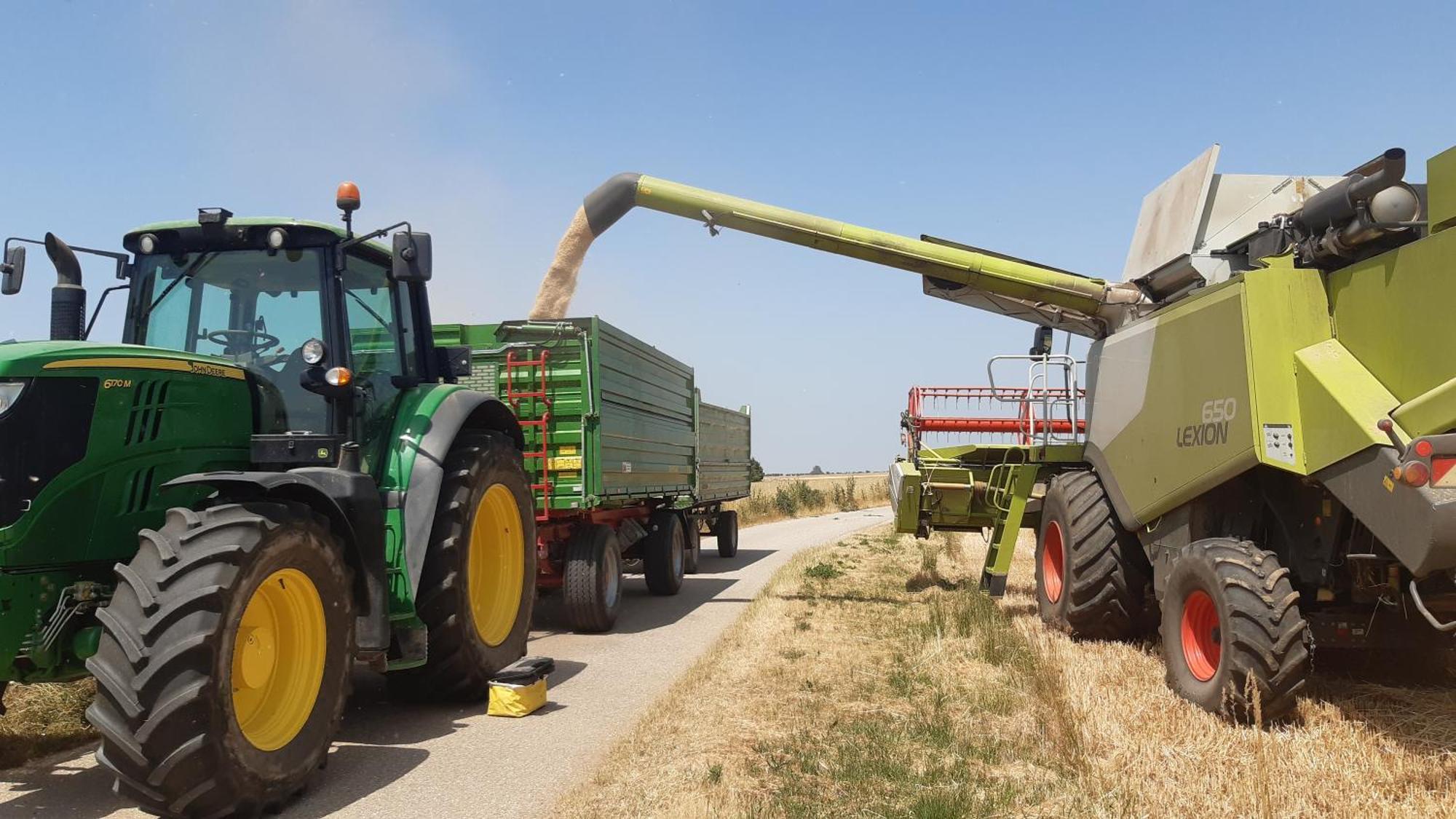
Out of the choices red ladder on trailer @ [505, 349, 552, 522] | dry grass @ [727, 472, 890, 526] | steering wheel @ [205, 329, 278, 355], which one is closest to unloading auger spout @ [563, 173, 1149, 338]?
red ladder on trailer @ [505, 349, 552, 522]

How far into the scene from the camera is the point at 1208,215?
6875mm

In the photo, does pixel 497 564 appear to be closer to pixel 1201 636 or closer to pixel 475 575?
pixel 475 575

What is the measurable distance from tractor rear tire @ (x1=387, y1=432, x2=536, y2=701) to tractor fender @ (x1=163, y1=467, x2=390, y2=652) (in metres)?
0.61

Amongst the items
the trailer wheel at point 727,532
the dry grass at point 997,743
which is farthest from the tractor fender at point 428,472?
the trailer wheel at point 727,532

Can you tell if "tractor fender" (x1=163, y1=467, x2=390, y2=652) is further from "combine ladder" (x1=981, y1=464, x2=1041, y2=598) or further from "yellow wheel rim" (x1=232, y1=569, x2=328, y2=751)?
"combine ladder" (x1=981, y1=464, x2=1041, y2=598)

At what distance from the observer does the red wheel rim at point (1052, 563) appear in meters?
8.12

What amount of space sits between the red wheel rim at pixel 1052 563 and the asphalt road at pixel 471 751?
274cm

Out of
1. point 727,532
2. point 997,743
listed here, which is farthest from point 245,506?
point 727,532

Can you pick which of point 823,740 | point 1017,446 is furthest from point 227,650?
point 1017,446

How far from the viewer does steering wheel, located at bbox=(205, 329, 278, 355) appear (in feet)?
17.4

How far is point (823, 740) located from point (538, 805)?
142 centimetres

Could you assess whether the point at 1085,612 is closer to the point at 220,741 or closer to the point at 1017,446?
the point at 1017,446

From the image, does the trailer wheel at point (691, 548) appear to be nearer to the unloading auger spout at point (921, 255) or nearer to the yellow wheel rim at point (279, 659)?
the unloading auger spout at point (921, 255)

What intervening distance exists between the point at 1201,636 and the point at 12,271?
626 cm
